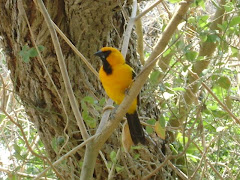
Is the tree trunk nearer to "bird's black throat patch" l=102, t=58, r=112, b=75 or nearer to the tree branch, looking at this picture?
"bird's black throat patch" l=102, t=58, r=112, b=75

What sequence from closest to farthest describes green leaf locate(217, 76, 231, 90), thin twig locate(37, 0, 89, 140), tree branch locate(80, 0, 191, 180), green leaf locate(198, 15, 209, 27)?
1. tree branch locate(80, 0, 191, 180)
2. thin twig locate(37, 0, 89, 140)
3. green leaf locate(217, 76, 231, 90)
4. green leaf locate(198, 15, 209, 27)

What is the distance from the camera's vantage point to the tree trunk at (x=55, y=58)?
2268 mm

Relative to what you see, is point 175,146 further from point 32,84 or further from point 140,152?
point 32,84

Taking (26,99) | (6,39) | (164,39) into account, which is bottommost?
(164,39)

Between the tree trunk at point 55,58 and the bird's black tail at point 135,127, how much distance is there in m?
0.22

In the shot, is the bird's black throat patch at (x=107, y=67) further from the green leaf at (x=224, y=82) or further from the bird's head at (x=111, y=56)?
the green leaf at (x=224, y=82)

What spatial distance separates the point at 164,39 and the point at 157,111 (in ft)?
4.36

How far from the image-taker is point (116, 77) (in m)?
2.23

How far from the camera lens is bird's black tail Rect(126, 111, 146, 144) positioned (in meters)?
2.26

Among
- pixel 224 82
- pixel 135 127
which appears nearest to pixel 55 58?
pixel 135 127

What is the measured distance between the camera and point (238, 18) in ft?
6.31

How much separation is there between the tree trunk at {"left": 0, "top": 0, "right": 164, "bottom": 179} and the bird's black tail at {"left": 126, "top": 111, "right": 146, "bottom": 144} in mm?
221

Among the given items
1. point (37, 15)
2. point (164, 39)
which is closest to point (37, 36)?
point (37, 15)

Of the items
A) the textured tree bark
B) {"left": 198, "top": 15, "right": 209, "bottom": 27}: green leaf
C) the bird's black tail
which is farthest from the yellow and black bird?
{"left": 198, "top": 15, "right": 209, "bottom": 27}: green leaf
